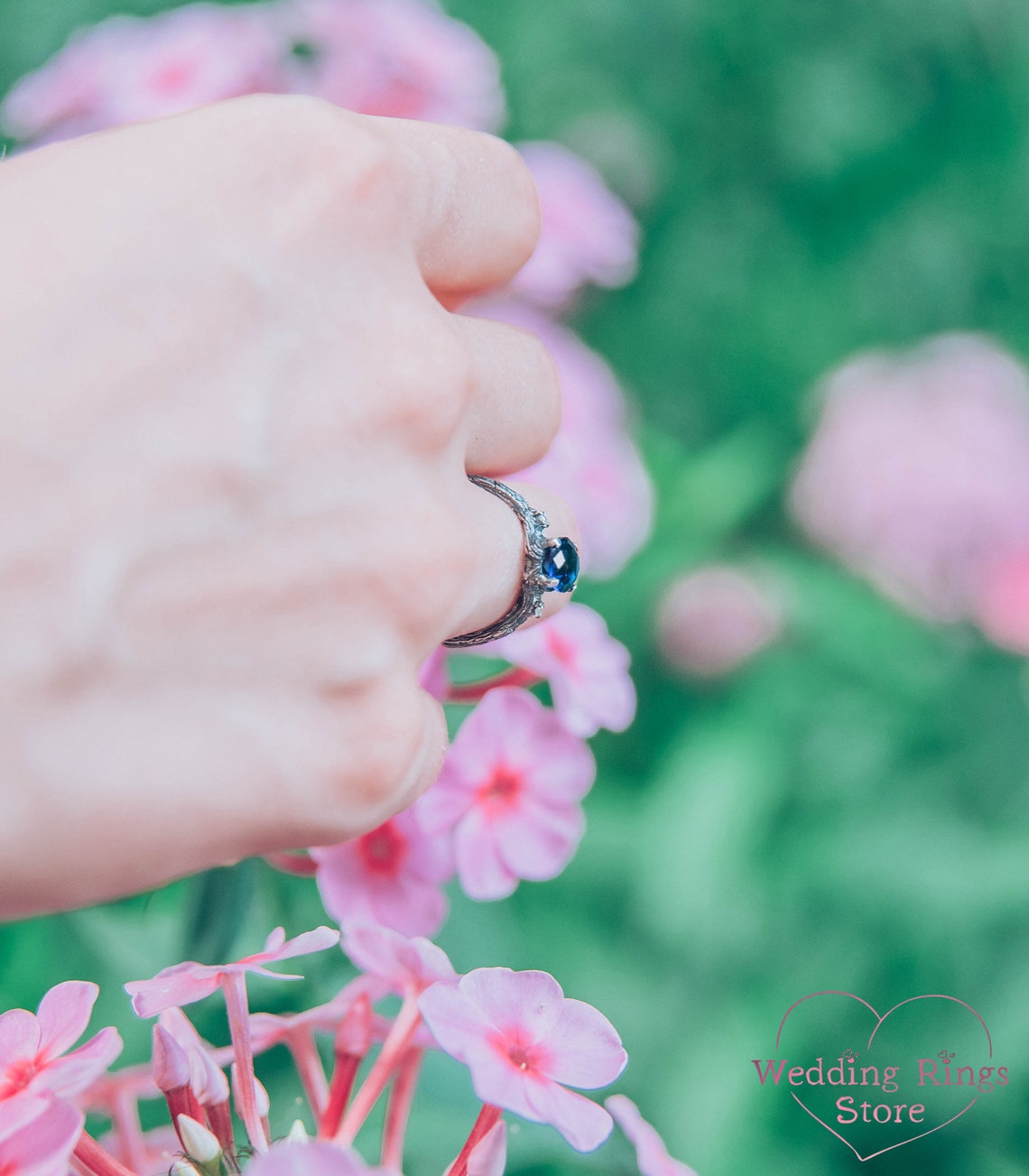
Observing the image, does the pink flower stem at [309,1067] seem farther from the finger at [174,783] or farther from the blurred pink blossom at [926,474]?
the blurred pink blossom at [926,474]

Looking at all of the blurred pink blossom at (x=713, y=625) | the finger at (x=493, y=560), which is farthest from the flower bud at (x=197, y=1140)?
the blurred pink blossom at (x=713, y=625)

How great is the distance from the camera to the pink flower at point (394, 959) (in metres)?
0.38

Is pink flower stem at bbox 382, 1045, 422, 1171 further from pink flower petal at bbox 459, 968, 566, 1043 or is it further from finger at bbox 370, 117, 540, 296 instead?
finger at bbox 370, 117, 540, 296

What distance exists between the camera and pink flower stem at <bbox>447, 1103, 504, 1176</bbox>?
0.35 meters

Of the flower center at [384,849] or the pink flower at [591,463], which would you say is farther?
the pink flower at [591,463]

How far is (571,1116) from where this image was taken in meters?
0.33

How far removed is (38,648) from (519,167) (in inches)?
12.3

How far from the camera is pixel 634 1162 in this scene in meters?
0.44

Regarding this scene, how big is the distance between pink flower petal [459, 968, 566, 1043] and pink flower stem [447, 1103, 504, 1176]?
26mm

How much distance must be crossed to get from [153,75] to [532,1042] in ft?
1.84

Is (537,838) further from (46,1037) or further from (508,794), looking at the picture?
(46,1037)

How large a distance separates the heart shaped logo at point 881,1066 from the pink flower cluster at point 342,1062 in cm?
26

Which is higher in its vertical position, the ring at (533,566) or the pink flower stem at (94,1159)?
the ring at (533,566)

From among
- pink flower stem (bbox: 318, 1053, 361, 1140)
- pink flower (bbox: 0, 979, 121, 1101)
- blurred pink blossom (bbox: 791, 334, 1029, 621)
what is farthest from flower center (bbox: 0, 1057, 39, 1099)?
blurred pink blossom (bbox: 791, 334, 1029, 621)
